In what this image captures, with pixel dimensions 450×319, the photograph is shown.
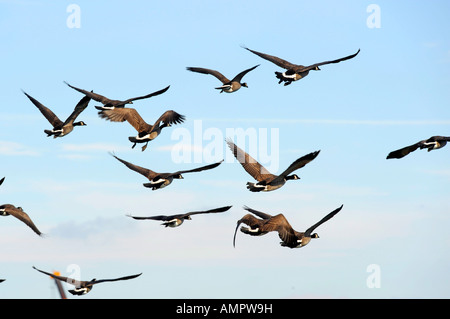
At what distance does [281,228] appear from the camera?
27.5 metres

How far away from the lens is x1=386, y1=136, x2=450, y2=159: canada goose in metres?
30.4

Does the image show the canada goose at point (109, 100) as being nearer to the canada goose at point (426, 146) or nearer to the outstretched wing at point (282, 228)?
the outstretched wing at point (282, 228)

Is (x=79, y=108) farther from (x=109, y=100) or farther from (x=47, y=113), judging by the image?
(x=109, y=100)

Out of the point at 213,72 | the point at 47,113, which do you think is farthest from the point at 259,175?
the point at 47,113

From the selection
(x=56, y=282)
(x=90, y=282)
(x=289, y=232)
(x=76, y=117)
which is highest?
(x=76, y=117)

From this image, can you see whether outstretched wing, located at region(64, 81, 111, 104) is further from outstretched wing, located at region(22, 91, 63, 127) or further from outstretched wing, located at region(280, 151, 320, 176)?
outstretched wing, located at region(280, 151, 320, 176)

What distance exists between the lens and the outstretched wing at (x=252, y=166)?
29875 millimetres

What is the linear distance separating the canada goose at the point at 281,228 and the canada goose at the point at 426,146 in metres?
4.89

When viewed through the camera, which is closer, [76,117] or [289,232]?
[289,232]

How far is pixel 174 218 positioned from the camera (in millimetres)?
29484
